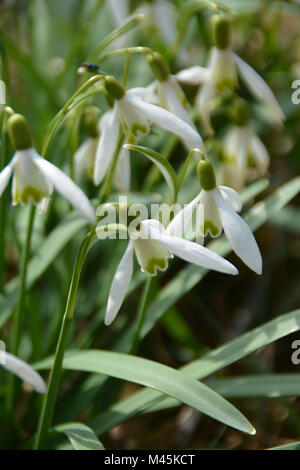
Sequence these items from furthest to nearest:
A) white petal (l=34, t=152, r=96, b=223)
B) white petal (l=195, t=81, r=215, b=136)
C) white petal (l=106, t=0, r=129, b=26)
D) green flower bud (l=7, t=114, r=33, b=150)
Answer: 1. white petal (l=106, t=0, r=129, b=26)
2. white petal (l=195, t=81, r=215, b=136)
3. green flower bud (l=7, t=114, r=33, b=150)
4. white petal (l=34, t=152, r=96, b=223)

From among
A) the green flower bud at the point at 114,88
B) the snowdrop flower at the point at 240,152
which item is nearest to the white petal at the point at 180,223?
the green flower bud at the point at 114,88

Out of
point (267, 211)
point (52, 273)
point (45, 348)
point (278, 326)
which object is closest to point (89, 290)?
point (52, 273)

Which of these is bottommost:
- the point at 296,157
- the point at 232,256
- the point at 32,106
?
the point at 232,256

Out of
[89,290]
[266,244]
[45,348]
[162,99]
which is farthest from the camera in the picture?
[266,244]

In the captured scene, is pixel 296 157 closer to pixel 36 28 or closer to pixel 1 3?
pixel 36 28

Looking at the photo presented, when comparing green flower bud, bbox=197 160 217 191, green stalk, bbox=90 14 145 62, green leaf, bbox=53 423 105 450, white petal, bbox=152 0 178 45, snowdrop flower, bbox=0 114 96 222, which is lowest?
green leaf, bbox=53 423 105 450

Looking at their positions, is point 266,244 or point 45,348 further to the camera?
point 266,244

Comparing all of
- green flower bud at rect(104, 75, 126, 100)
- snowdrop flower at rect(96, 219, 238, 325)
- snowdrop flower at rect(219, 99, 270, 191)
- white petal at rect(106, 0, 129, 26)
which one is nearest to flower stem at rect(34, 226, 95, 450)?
snowdrop flower at rect(96, 219, 238, 325)

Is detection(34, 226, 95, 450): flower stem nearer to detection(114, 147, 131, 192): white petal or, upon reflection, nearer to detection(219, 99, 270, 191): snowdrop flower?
detection(114, 147, 131, 192): white petal
